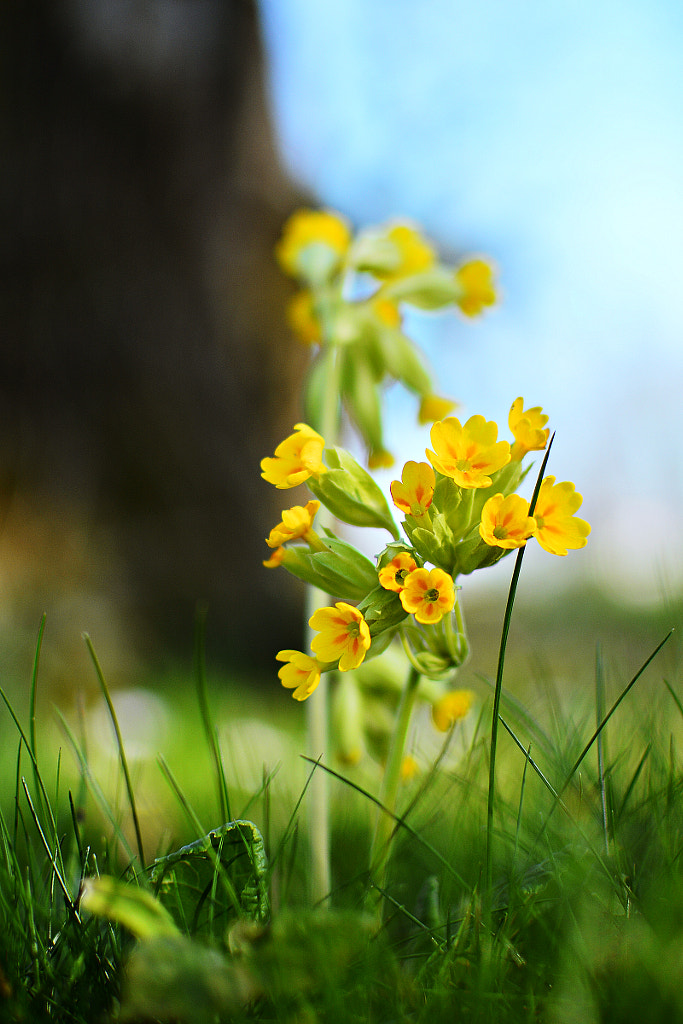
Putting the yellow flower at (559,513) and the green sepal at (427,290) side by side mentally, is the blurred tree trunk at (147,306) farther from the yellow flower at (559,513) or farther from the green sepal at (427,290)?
the yellow flower at (559,513)

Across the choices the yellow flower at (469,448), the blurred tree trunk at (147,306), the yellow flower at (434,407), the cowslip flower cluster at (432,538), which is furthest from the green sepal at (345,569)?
the blurred tree trunk at (147,306)

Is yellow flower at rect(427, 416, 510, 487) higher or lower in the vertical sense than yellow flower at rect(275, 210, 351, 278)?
lower

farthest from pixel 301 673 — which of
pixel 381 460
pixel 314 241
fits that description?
pixel 314 241

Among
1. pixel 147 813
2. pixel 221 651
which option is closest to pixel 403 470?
pixel 147 813

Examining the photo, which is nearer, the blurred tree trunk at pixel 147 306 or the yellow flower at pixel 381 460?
the yellow flower at pixel 381 460

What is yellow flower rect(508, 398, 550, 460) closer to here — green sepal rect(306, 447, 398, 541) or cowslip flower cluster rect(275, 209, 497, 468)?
green sepal rect(306, 447, 398, 541)

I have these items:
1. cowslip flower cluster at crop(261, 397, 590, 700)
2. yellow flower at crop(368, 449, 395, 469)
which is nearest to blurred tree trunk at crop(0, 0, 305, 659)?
yellow flower at crop(368, 449, 395, 469)

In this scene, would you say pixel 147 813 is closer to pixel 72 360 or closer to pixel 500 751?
pixel 500 751

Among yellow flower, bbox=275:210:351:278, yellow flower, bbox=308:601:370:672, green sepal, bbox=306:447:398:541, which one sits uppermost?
yellow flower, bbox=275:210:351:278
